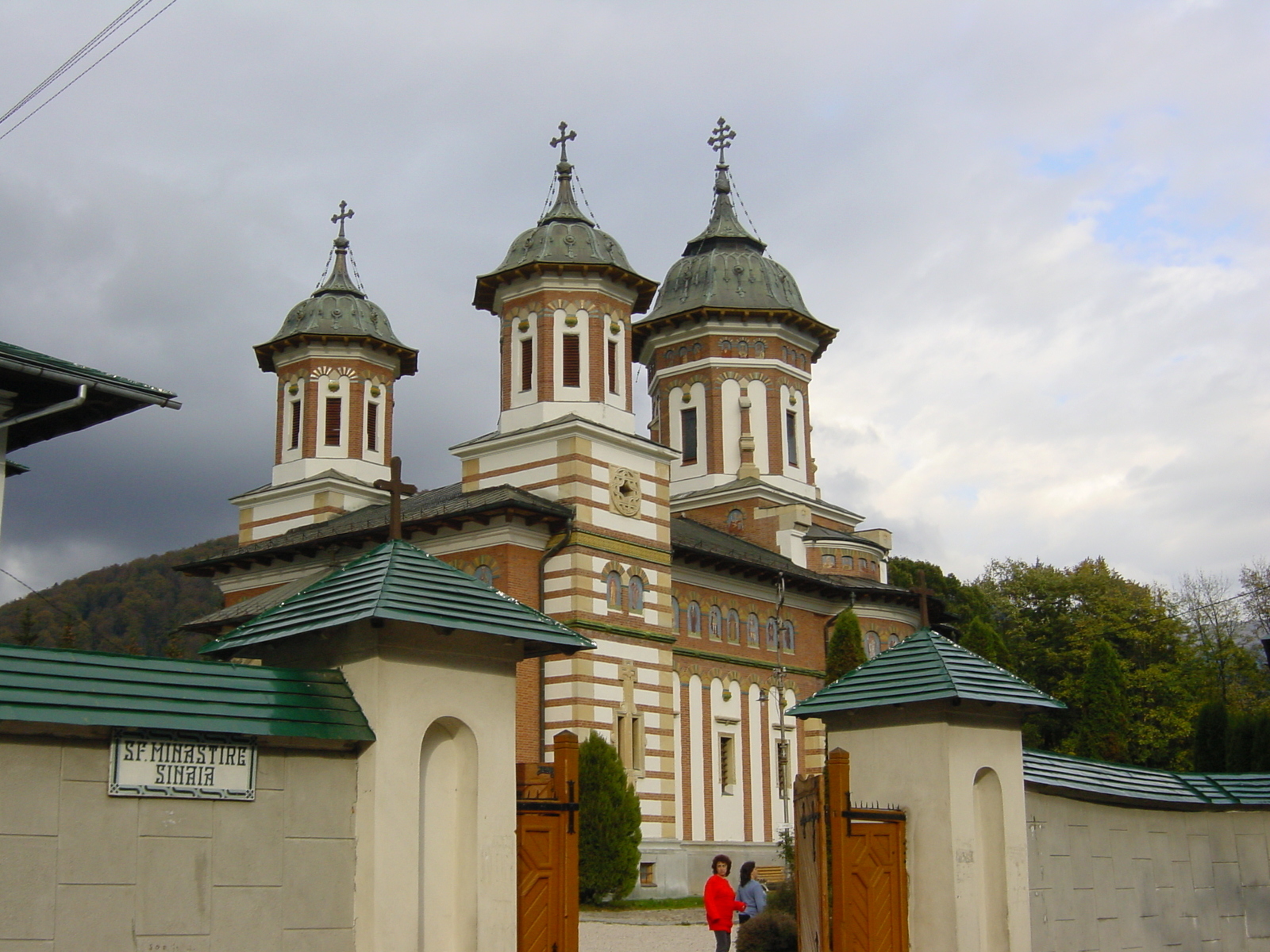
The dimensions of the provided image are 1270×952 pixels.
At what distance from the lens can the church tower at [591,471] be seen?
29.1 m

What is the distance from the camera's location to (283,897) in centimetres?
943

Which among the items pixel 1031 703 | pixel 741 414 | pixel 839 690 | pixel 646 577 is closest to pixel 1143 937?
pixel 1031 703

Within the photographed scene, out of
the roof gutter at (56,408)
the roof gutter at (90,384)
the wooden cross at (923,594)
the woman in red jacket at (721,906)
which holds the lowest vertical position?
the woman in red jacket at (721,906)

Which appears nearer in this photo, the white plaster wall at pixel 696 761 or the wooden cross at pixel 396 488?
the wooden cross at pixel 396 488

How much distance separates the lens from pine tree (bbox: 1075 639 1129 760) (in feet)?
126

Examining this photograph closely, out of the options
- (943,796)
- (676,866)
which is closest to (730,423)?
(676,866)

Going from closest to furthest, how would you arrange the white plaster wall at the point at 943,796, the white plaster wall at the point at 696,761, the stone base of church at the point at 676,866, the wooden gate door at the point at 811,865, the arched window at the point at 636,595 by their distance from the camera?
the wooden gate door at the point at 811,865 < the white plaster wall at the point at 943,796 < the stone base of church at the point at 676,866 < the arched window at the point at 636,595 < the white plaster wall at the point at 696,761

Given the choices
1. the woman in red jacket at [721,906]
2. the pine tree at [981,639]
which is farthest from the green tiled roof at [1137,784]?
the pine tree at [981,639]

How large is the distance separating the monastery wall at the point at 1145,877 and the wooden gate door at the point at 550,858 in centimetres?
498

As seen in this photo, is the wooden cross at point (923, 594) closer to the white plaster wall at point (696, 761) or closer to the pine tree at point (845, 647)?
the pine tree at point (845, 647)

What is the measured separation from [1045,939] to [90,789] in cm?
907

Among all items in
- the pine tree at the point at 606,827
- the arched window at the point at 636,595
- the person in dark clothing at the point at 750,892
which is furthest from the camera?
the arched window at the point at 636,595

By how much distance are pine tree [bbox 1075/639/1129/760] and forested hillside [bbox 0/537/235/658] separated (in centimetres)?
4684

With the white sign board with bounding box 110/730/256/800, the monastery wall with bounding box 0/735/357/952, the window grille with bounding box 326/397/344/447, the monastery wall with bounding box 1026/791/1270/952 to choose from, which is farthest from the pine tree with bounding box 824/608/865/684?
the white sign board with bounding box 110/730/256/800
